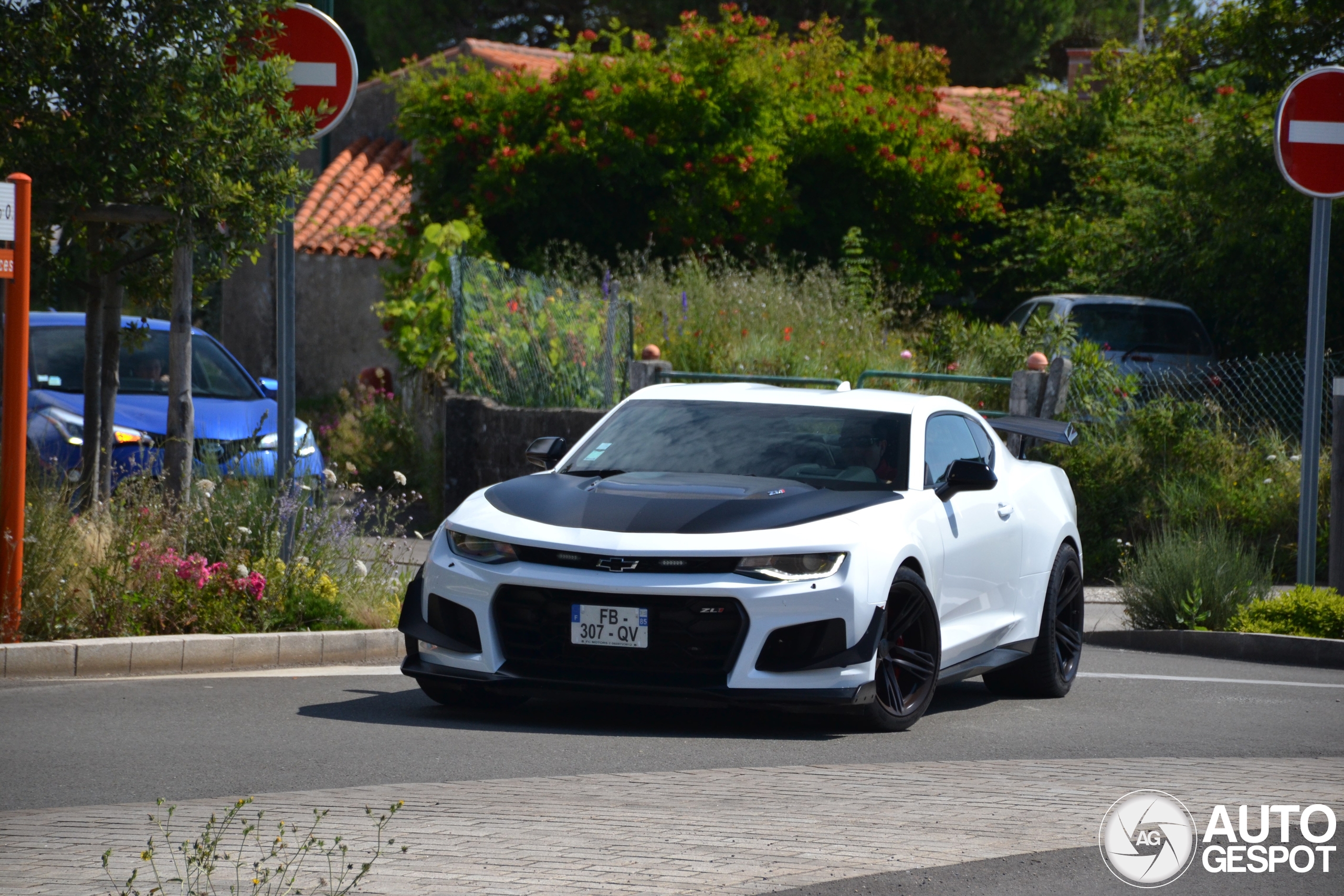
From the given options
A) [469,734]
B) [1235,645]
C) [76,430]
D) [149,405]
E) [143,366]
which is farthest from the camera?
[143,366]

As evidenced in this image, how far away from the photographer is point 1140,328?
1908cm

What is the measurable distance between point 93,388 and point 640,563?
5.47m

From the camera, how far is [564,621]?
716cm

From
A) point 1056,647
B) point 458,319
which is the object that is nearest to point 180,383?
point 1056,647

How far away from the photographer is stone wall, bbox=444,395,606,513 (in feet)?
51.0

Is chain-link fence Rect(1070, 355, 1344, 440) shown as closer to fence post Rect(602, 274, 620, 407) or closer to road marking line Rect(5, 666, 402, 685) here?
fence post Rect(602, 274, 620, 407)

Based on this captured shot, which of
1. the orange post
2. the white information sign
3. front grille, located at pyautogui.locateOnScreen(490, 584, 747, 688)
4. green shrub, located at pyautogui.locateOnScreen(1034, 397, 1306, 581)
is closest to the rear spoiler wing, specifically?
front grille, located at pyautogui.locateOnScreen(490, 584, 747, 688)

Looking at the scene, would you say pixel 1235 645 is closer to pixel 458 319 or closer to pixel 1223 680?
pixel 1223 680

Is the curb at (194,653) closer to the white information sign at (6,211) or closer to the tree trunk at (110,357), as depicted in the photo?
the white information sign at (6,211)

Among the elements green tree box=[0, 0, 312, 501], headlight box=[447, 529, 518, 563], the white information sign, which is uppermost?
green tree box=[0, 0, 312, 501]

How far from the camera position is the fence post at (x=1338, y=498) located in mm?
11320

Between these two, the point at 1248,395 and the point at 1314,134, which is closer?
the point at 1314,134

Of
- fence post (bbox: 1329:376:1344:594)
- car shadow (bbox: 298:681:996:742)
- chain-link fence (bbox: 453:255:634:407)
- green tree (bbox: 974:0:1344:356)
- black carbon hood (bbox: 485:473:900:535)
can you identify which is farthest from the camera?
green tree (bbox: 974:0:1344:356)

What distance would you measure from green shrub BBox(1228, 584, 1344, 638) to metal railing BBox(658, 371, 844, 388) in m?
4.06
